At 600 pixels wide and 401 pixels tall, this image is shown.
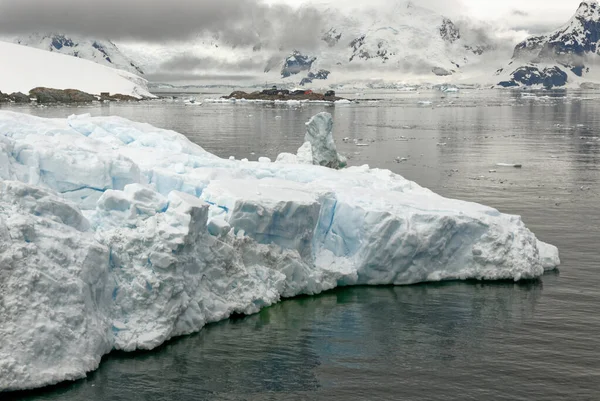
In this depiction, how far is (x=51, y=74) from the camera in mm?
154875

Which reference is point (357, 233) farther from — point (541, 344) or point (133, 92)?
point (133, 92)

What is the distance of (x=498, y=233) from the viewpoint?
82.0 ft

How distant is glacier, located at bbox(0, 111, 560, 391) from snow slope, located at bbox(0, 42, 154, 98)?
12630 centimetres

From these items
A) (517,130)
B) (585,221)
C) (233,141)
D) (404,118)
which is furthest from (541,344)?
(404,118)

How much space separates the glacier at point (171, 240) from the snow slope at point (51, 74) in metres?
126

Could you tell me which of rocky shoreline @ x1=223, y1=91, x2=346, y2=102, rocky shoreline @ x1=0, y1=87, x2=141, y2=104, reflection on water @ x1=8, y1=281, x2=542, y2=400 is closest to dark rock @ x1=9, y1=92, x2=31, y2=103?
rocky shoreline @ x1=0, y1=87, x2=141, y2=104

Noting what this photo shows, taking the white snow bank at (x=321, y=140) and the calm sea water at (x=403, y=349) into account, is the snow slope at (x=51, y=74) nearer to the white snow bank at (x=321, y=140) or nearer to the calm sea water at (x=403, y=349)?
the white snow bank at (x=321, y=140)

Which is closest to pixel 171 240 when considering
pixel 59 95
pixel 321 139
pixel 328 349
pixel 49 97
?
pixel 328 349

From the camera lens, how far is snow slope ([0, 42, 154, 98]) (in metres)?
146

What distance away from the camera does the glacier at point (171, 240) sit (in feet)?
55.8

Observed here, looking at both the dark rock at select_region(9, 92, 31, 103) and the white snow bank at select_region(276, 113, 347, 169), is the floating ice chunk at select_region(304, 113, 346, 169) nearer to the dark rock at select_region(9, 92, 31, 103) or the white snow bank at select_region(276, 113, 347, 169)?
the white snow bank at select_region(276, 113, 347, 169)

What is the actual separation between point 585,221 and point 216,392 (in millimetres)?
24071

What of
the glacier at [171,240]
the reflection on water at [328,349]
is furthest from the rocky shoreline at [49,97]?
the reflection on water at [328,349]

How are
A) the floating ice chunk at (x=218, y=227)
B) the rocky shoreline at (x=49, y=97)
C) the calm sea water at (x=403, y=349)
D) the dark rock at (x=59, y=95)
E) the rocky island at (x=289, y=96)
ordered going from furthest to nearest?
the rocky island at (x=289, y=96) < the dark rock at (x=59, y=95) < the rocky shoreline at (x=49, y=97) < the floating ice chunk at (x=218, y=227) < the calm sea water at (x=403, y=349)
